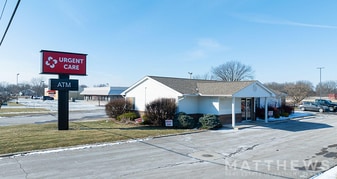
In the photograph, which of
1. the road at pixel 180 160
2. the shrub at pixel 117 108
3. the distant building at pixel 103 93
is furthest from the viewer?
the distant building at pixel 103 93

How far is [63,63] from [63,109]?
3135mm

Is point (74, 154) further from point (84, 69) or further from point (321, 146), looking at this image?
point (321, 146)

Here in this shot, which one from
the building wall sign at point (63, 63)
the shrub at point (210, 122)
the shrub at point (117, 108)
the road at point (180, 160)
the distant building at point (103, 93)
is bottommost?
the road at point (180, 160)

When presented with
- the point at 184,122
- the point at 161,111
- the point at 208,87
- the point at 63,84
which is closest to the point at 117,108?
the point at 161,111

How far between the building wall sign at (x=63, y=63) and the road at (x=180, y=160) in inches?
294

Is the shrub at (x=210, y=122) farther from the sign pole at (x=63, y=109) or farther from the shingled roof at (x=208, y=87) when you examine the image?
the sign pole at (x=63, y=109)

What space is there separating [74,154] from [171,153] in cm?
383

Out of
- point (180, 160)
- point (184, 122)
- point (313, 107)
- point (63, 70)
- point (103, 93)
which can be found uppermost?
point (63, 70)

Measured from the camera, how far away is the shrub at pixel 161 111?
1731 centimetres

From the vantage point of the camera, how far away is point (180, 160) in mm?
8516

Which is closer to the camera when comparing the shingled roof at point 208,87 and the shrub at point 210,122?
the shrub at point 210,122

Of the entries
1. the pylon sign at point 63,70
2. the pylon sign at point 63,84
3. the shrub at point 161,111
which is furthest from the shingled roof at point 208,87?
the pylon sign at point 63,84

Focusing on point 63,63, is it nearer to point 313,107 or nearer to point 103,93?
point 313,107

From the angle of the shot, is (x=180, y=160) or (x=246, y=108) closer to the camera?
(x=180, y=160)
